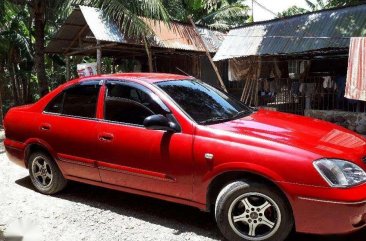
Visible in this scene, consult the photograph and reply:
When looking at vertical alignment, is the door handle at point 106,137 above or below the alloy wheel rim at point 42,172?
above

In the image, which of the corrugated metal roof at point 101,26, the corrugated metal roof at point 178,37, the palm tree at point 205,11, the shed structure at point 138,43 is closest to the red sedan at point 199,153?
the corrugated metal roof at point 101,26

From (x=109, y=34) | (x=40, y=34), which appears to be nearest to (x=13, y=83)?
(x=40, y=34)

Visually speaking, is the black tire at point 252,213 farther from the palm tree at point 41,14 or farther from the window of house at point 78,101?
the palm tree at point 41,14

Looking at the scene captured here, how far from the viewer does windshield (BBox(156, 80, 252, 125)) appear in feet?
13.7

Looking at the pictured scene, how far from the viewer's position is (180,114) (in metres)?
4.04

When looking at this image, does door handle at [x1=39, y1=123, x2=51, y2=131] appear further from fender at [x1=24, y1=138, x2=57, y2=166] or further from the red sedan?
fender at [x1=24, y1=138, x2=57, y2=166]

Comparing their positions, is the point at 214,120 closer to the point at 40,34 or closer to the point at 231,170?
the point at 231,170

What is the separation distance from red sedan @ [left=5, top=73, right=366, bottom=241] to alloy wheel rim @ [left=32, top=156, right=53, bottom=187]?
16mm

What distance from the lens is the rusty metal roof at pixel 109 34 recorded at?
11477mm

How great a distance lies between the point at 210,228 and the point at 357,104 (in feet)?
27.5

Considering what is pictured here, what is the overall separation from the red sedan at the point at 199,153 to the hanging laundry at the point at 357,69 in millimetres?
5246

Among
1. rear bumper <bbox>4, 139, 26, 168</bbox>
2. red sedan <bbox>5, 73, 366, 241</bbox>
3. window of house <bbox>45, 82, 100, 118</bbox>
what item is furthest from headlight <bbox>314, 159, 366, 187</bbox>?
rear bumper <bbox>4, 139, 26, 168</bbox>

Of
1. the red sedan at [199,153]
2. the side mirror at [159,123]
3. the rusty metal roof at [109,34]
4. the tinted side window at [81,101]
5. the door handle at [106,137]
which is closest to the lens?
the red sedan at [199,153]

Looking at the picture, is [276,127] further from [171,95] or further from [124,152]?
[124,152]
